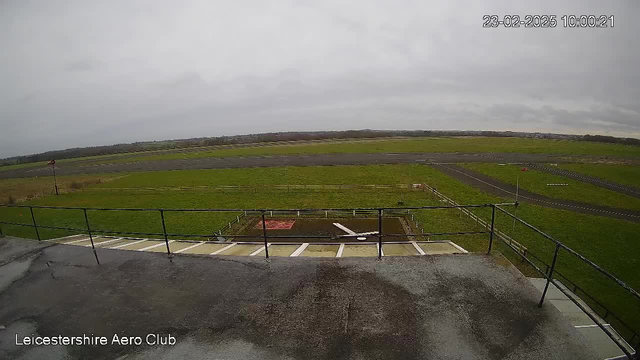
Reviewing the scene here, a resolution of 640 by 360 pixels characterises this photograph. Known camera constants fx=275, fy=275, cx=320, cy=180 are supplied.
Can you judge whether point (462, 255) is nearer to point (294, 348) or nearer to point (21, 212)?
point (294, 348)

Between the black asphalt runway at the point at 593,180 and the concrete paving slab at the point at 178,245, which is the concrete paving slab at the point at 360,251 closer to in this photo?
the concrete paving slab at the point at 178,245

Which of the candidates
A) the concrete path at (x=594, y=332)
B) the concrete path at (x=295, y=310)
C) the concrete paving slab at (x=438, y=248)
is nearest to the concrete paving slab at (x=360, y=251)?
the concrete paving slab at (x=438, y=248)

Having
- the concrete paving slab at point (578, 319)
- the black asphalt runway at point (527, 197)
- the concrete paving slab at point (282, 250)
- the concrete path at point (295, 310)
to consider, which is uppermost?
the concrete path at point (295, 310)

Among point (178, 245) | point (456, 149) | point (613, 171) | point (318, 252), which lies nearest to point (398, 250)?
point (318, 252)

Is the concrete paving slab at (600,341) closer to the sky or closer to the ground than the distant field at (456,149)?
closer to the ground

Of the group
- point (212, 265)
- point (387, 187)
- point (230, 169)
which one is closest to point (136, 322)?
point (212, 265)

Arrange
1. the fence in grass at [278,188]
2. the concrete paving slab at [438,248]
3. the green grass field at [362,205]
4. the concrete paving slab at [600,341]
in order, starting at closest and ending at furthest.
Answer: the concrete paving slab at [600,341]
the concrete paving slab at [438,248]
the green grass field at [362,205]
the fence in grass at [278,188]

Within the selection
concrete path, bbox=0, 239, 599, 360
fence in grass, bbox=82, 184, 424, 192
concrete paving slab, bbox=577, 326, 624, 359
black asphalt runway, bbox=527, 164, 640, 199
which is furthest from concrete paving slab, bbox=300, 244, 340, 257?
black asphalt runway, bbox=527, 164, 640, 199
